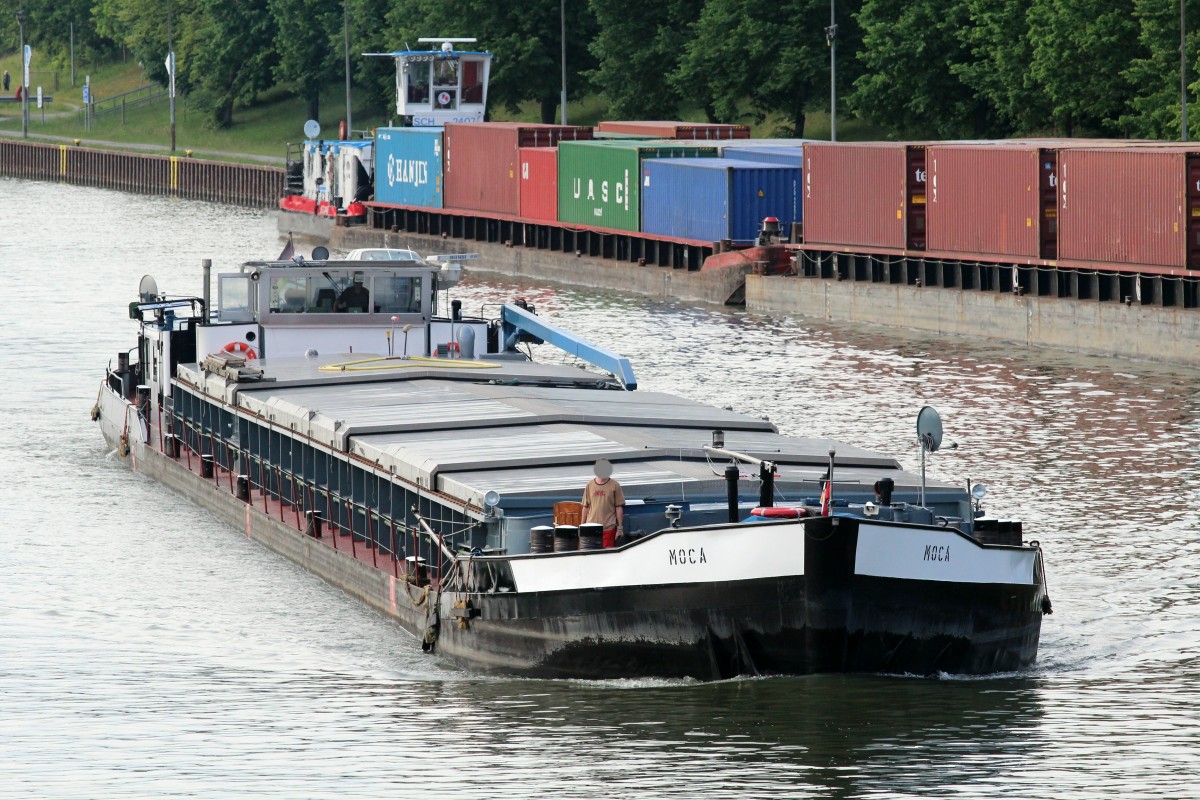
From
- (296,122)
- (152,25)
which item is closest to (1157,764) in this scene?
(296,122)

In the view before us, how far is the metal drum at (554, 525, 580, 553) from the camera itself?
22.1m

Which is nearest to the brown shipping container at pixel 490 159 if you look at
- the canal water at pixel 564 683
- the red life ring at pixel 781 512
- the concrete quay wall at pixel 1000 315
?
the concrete quay wall at pixel 1000 315

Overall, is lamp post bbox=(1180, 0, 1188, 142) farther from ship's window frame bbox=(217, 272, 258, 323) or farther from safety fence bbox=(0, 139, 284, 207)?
safety fence bbox=(0, 139, 284, 207)

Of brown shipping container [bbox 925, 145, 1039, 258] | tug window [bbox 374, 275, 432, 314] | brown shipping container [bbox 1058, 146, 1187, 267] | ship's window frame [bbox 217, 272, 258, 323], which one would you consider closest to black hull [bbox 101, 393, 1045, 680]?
tug window [bbox 374, 275, 432, 314]

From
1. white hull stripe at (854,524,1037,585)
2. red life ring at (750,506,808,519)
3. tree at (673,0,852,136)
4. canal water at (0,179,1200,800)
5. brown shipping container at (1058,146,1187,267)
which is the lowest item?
canal water at (0,179,1200,800)

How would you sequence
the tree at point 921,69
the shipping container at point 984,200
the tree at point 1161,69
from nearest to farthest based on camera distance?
the shipping container at point 984,200, the tree at point 1161,69, the tree at point 921,69

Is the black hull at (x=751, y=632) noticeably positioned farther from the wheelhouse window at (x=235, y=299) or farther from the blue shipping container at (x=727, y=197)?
the blue shipping container at (x=727, y=197)

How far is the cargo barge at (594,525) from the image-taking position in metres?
21.3

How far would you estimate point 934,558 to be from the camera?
845 inches

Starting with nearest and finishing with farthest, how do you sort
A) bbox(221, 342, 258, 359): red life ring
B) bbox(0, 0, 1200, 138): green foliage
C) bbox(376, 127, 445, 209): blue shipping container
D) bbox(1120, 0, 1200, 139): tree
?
bbox(221, 342, 258, 359): red life ring
bbox(1120, 0, 1200, 139): tree
bbox(0, 0, 1200, 138): green foliage
bbox(376, 127, 445, 209): blue shipping container

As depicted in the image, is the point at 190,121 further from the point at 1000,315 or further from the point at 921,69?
the point at 1000,315

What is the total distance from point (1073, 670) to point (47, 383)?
30.7 meters

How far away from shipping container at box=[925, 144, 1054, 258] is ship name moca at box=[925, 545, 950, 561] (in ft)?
109

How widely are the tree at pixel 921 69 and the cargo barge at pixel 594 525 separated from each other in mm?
→ 50361
